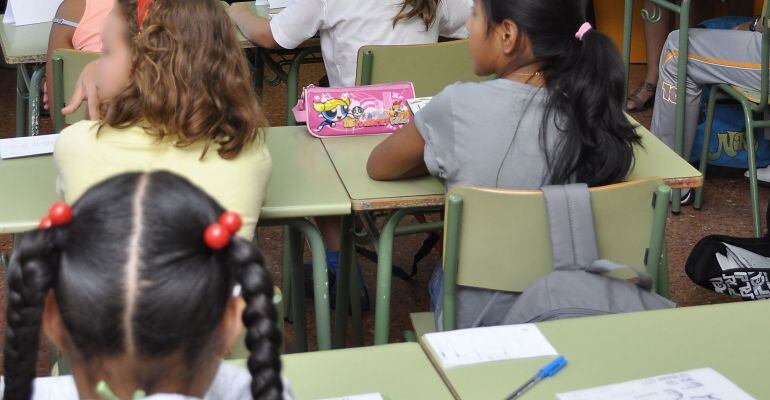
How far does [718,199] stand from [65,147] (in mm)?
2749

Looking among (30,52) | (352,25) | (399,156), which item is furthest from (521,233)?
(30,52)

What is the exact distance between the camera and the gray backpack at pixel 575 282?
6.13 ft

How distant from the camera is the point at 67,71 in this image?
2.76 metres

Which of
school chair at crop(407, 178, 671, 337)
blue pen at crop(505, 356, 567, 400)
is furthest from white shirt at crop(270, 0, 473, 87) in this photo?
blue pen at crop(505, 356, 567, 400)

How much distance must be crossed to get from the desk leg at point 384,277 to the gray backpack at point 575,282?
1.10 ft

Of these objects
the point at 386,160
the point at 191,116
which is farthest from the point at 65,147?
the point at 386,160

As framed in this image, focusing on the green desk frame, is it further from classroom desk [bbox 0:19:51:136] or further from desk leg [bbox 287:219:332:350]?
classroom desk [bbox 0:19:51:136]

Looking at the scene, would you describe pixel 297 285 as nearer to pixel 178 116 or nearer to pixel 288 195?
pixel 288 195

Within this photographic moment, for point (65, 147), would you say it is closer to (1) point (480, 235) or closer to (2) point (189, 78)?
(2) point (189, 78)

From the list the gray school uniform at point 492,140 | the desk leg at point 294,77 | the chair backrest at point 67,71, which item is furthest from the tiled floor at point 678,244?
the gray school uniform at point 492,140

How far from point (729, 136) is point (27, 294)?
332cm

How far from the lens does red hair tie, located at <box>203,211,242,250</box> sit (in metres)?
1.01

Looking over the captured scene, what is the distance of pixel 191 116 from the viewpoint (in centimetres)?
191

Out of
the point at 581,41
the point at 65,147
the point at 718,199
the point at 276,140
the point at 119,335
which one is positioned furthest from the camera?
the point at 718,199
